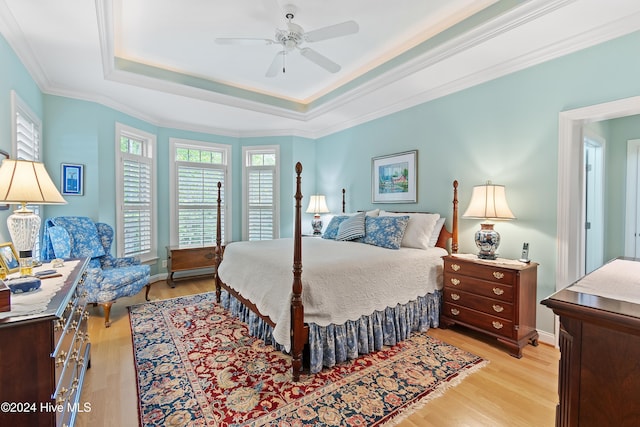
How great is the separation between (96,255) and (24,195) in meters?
2.05

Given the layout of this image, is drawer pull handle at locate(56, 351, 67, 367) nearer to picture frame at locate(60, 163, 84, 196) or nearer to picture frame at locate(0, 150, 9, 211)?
picture frame at locate(0, 150, 9, 211)

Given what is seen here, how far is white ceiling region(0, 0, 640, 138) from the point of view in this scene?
7.55 feet

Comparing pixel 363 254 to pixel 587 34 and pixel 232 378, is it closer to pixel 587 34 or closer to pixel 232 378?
pixel 232 378

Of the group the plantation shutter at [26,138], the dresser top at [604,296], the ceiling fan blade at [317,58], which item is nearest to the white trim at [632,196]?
the dresser top at [604,296]

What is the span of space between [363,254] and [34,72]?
382cm

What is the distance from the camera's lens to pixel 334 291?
230 cm

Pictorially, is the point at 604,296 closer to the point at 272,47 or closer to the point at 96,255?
the point at 272,47

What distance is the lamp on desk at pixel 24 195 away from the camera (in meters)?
1.62

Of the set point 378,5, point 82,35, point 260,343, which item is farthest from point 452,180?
point 82,35

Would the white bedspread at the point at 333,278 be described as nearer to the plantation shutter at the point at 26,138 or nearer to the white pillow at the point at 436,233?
the white pillow at the point at 436,233

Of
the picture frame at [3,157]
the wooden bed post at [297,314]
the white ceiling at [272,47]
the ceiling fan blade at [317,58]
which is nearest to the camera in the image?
the wooden bed post at [297,314]

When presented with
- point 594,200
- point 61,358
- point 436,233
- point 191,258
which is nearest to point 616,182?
point 594,200

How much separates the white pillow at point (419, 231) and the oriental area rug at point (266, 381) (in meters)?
0.93

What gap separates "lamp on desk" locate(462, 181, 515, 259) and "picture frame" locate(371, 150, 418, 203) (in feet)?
3.52
